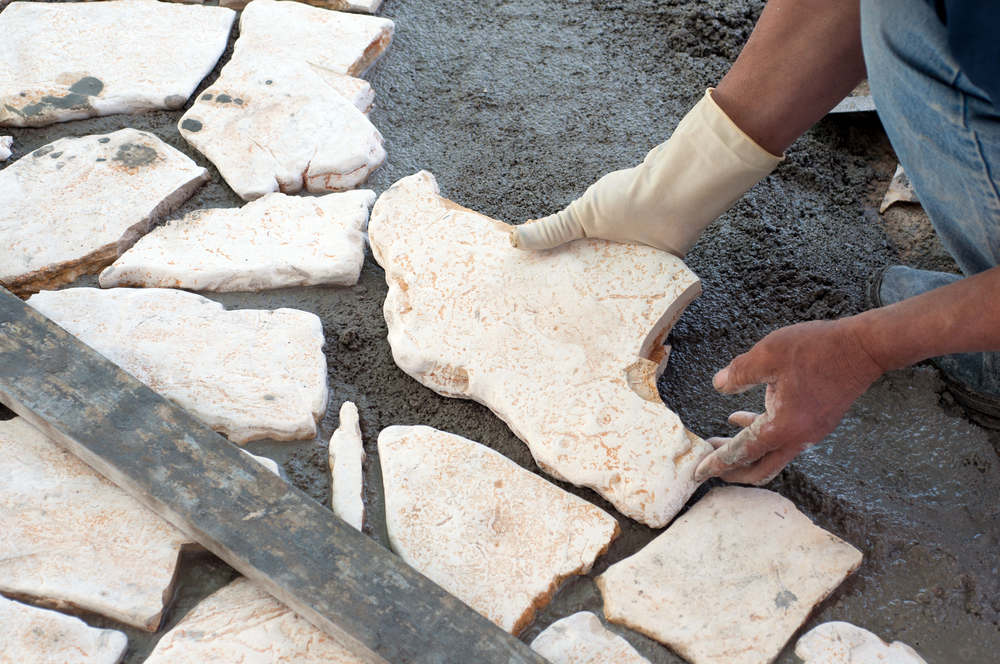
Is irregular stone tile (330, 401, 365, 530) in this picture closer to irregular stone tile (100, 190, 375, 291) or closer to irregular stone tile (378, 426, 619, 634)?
irregular stone tile (378, 426, 619, 634)

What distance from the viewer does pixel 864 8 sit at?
55.7 inches

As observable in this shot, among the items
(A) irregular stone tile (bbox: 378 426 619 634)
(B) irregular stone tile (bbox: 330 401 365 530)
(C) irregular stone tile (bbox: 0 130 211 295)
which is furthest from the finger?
(C) irregular stone tile (bbox: 0 130 211 295)

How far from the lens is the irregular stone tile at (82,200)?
1.90m

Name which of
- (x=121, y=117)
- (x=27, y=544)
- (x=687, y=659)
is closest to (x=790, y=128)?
(x=687, y=659)

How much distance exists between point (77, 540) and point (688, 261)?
5.26 ft

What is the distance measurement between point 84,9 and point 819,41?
2380 mm

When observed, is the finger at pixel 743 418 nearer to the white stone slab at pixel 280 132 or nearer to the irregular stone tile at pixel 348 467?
the irregular stone tile at pixel 348 467

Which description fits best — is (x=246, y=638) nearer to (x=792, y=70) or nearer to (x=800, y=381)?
(x=800, y=381)

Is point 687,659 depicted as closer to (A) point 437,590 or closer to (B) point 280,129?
(A) point 437,590

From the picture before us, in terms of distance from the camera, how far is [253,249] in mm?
1944

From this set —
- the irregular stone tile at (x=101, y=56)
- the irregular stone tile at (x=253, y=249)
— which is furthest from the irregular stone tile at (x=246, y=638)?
the irregular stone tile at (x=101, y=56)

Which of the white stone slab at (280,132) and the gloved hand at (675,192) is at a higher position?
the gloved hand at (675,192)

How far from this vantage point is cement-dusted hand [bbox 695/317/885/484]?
4.34 feet

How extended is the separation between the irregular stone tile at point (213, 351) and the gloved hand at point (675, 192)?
611 mm
